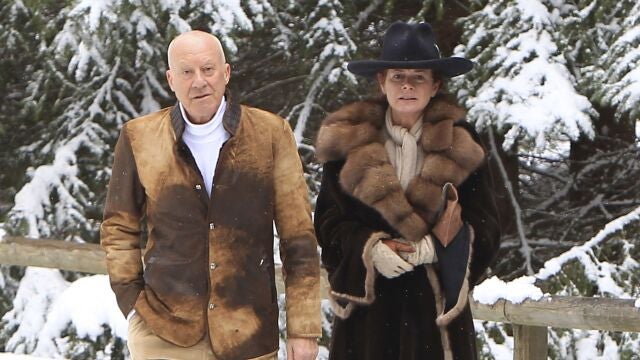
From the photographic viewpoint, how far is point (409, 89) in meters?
3.02

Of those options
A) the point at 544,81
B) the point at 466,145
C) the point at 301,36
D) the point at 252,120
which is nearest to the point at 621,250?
the point at 544,81

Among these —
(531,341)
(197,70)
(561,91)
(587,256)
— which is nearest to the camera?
(197,70)

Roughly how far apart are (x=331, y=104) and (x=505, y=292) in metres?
3.49

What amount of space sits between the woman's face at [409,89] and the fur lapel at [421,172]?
7 cm

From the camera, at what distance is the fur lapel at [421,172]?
9.89 feet

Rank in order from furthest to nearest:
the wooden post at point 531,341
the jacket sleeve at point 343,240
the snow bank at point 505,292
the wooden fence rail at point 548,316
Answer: the wooden post at point 531,341, the snow bank at point 505,292, the wooden fence rail at point 548,316, the jacket sleeve at point 343,240

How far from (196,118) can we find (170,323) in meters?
0.58

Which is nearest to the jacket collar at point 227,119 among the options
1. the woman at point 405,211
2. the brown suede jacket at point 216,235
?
the brown suede jacket at point 216,235

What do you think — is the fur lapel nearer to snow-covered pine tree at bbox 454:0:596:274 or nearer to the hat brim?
the hat brim

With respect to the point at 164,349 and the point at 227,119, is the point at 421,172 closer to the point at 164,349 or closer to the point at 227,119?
the point at 227,119

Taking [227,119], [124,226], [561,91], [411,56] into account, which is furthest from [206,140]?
[561,91]

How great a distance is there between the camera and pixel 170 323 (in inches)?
108

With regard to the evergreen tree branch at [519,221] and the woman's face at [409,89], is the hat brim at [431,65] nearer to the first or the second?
the woman's face at [409,89]

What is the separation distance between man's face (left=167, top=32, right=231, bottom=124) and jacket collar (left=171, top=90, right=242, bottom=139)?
53 millimetres
